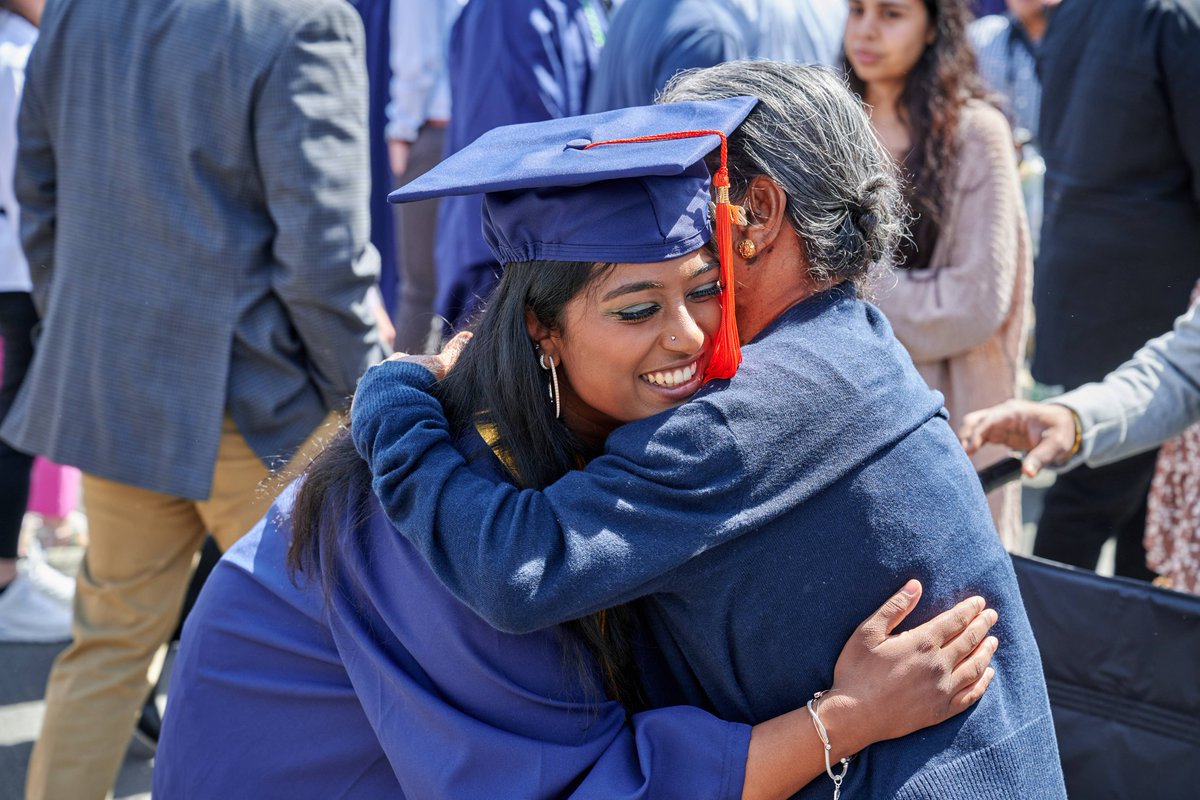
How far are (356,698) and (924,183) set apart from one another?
2.08 metres

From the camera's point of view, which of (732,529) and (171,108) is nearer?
(732,529)

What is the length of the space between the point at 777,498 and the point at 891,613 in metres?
0.24

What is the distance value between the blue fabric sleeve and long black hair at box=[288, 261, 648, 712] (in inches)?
2.6

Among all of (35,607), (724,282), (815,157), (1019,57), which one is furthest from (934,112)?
(1019,57)

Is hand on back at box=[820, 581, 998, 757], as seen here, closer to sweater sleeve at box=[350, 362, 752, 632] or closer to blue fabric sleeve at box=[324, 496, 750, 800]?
blue fabric sleeve at box=[324, 496, 750, 800]

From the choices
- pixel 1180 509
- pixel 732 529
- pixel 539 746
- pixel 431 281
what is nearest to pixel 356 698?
pixel 539 746

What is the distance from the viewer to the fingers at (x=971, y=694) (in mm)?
1753

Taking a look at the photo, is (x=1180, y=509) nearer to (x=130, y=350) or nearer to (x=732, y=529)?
(x=732, y=529)

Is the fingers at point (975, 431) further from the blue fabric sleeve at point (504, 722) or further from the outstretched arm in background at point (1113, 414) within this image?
the blue fabric sleeve at point (504, 722)

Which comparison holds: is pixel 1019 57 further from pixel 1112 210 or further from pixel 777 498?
Answer: pixel 777 498

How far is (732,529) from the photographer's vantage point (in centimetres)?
165

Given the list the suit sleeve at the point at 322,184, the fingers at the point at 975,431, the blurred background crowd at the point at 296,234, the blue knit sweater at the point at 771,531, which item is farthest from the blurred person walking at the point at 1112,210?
the blue knit sweater at the point at 771,531

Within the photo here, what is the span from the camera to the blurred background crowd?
2988mm

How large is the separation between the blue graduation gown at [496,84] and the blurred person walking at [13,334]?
1.31 m
